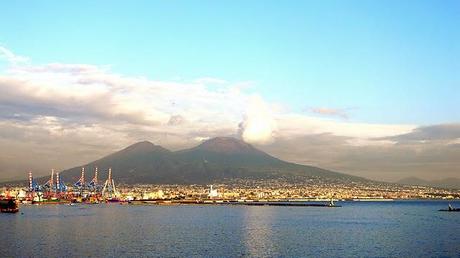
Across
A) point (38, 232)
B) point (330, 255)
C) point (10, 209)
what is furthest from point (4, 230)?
point (10, 209)

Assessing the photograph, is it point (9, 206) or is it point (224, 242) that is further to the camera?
point (9, 206)

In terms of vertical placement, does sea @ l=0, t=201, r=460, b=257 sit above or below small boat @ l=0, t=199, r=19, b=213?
below

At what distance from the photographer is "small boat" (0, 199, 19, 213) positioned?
159375 millimetres

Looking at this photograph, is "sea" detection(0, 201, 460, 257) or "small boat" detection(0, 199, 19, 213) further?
"small boat" detection(0, 199, 19, 213)

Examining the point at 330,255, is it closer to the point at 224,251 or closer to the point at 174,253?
the point at 224,251

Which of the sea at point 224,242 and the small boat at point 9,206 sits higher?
the small boat at point 9,206

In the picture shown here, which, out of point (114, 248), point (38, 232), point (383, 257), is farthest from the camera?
point (38, 232)

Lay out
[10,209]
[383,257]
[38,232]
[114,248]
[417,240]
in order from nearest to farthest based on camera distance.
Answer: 1. [383,257]
2. [114,248]
3. [417,240]
4. [38,232]
5. [10,209]

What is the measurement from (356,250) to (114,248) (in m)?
28.2

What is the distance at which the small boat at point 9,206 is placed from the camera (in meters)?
159

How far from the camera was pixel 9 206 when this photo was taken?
161m

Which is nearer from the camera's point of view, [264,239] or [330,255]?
[330,255]

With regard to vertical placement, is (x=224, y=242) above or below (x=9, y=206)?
below

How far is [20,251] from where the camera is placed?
199 ft
